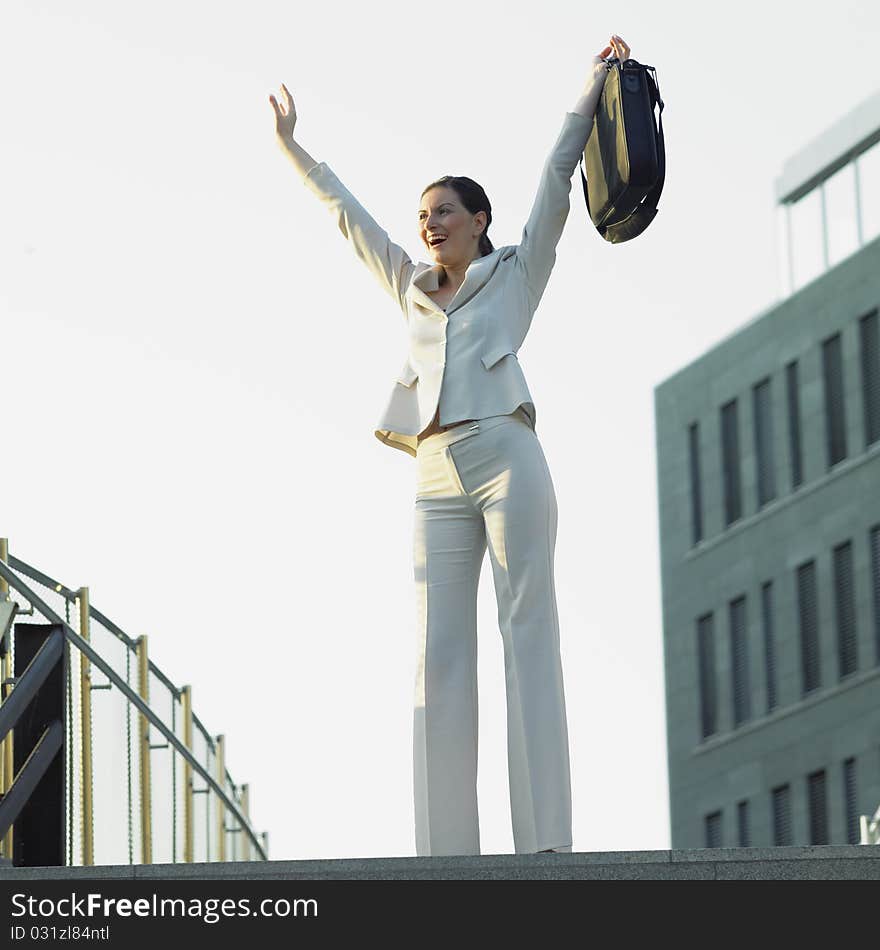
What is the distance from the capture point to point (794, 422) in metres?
43.8

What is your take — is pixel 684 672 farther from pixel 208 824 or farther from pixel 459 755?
pixel 459 755

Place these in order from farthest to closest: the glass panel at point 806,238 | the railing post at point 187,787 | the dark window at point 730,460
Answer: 1. the dark window at point 730,460
2. the glass panel at point 806,238
3. the railing post at point 187,787

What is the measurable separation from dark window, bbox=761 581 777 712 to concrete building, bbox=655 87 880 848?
0.03m

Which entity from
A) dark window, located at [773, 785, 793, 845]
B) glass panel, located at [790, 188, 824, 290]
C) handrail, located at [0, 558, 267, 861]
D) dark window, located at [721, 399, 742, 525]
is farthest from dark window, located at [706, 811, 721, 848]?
handrail, located at [0, 558, 267, 861]

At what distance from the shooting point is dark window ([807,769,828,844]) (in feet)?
136

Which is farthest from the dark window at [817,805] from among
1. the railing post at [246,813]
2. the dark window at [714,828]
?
the railing post at [246,813]

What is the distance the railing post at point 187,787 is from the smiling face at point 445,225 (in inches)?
216

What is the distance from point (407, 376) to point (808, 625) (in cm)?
3562

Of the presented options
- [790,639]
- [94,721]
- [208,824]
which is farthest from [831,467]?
[94,721]

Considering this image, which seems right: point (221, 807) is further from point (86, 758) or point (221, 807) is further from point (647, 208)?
point (647, 208)

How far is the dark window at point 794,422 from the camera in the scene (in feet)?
143

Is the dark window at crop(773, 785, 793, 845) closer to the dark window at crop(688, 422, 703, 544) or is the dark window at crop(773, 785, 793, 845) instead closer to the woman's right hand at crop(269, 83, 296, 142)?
the dark window at crop(688, 422, 703, 544)

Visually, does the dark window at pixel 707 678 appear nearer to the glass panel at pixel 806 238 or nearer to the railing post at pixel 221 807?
the glass panel at pixel 806 238
